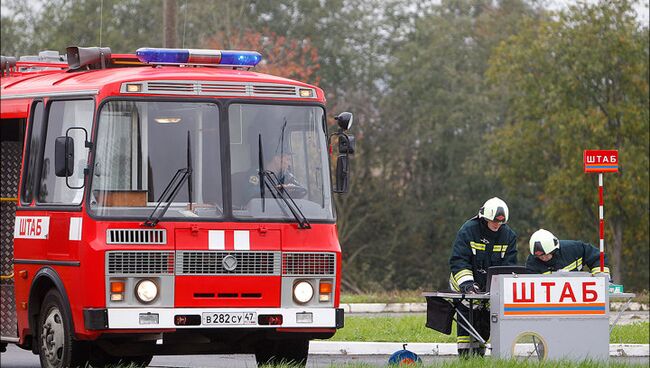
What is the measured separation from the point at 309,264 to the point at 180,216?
1.17 m

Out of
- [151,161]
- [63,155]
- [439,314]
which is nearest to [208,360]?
[439,314]

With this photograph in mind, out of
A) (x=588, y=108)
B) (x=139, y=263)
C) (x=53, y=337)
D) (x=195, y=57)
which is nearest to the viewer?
(x=139, y=263)

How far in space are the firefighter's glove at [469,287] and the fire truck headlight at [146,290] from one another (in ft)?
9.99

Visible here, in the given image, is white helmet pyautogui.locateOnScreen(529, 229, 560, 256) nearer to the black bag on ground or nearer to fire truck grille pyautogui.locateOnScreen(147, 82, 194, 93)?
the black bag on ground

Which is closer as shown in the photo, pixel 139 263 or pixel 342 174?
pixel 139 263

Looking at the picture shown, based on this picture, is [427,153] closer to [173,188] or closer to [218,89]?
[218,89]

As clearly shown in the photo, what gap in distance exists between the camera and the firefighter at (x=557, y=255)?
14289 millimetres

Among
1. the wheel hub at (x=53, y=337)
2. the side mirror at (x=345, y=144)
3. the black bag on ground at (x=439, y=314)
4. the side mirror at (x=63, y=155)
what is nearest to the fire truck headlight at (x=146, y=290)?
the wheel hub at (x=53, y=337)

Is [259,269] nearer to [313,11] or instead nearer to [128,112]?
[128,112]

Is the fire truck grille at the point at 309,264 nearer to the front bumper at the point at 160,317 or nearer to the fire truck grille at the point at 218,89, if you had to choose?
the front bumper at the point at 160,317

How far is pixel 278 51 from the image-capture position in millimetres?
46750

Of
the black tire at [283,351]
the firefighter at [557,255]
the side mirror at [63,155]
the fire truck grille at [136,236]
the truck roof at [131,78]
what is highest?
the truck roof at [131,78]

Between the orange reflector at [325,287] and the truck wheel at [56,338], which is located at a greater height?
the orange reflector at [325,287]

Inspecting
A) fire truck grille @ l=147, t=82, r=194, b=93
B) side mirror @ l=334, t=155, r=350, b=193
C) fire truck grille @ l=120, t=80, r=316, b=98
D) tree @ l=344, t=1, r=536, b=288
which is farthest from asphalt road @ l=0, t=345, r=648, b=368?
tree @ l=344, t=1, r=536, b=288
